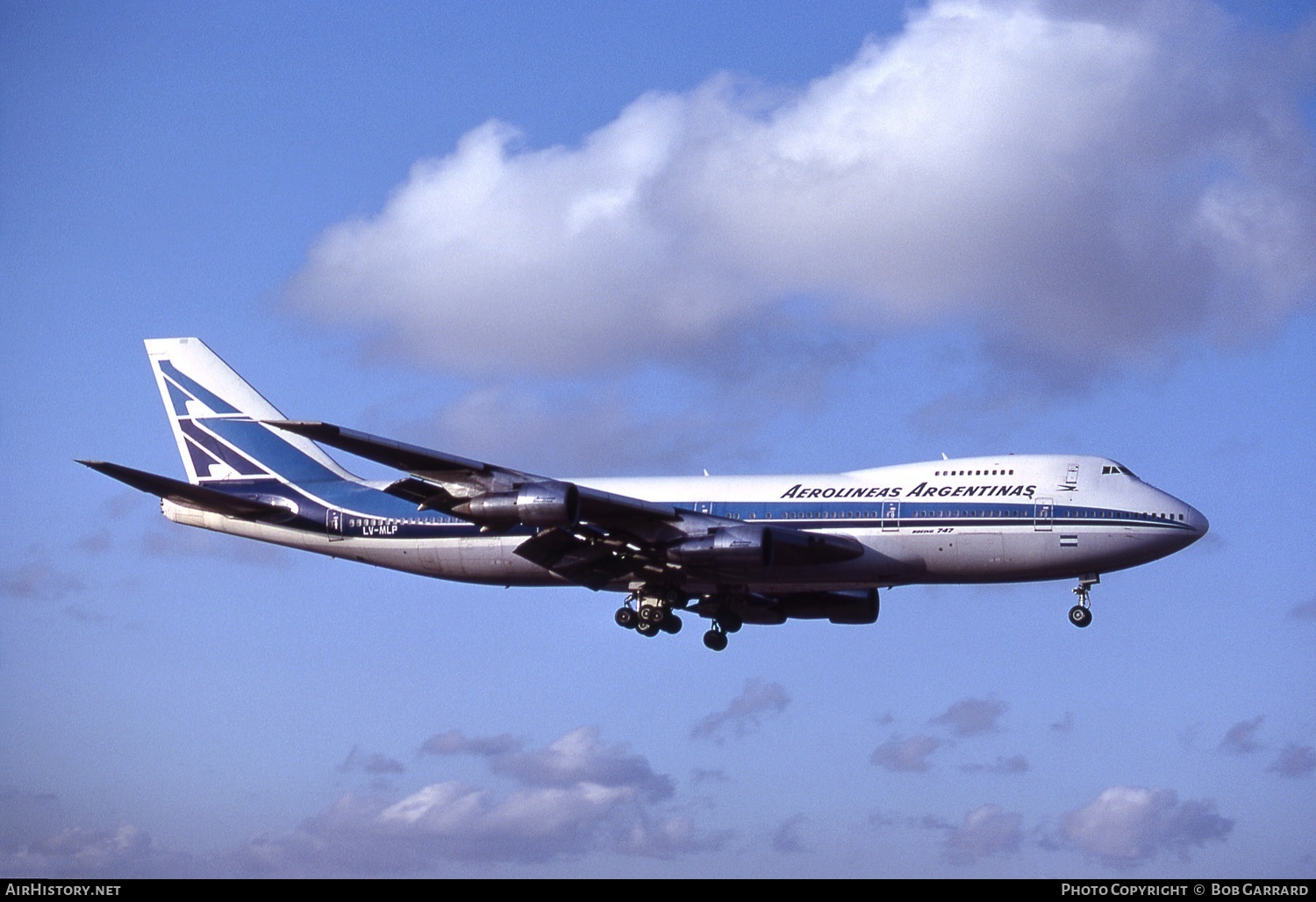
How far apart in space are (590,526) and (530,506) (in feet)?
21.7

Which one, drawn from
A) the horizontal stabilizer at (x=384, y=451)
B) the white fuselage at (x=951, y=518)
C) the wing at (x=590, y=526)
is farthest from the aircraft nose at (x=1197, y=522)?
the horizontal stabilizer at (x=384, y=451)

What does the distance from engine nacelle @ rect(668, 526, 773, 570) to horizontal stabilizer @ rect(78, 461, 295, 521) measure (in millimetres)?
19615

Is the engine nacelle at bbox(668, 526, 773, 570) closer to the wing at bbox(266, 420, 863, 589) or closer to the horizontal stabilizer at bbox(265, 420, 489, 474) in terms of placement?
the wing at bbox(266, 420, 863, 589)

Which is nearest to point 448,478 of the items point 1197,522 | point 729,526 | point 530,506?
point 530,506

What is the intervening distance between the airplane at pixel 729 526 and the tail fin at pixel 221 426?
5.68 ft

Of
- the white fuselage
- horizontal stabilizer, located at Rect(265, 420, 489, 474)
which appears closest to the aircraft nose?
the white fuselage

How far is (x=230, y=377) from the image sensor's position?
253 ft

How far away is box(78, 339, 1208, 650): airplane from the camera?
62.2 meters

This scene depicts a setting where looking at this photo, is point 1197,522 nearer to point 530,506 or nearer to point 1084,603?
point 1084,603

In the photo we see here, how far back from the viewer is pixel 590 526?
66.3 m

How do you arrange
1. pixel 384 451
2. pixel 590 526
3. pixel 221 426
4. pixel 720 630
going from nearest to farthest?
pixel 384 451 → pixel 590 526 → pixel 720 630 → pixel 221 426

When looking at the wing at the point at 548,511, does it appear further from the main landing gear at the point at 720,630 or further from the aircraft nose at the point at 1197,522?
the aircraft nose at the point at 1197,522
